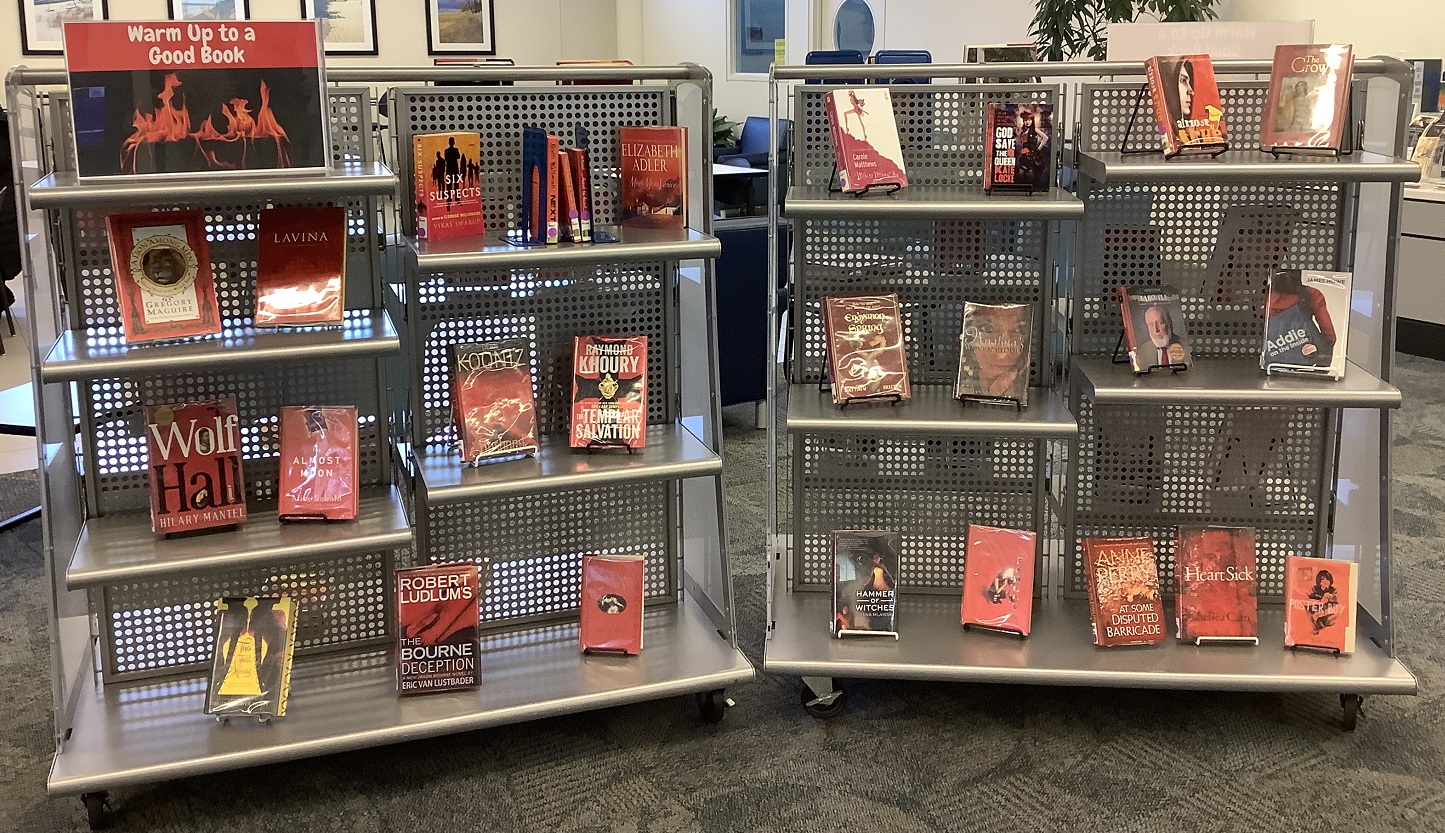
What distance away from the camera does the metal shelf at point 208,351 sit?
219 cm

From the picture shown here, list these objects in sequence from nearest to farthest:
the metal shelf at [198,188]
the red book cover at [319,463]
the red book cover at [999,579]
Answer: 1. the metal shelf at [198,188]
2. the red book cover at [319,463]
3. the red book cover at [999,579]

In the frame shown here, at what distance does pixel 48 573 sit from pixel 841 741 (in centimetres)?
165

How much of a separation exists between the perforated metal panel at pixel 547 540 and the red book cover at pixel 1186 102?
56.2 inches

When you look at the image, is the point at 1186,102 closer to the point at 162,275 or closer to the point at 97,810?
the point at 162,275

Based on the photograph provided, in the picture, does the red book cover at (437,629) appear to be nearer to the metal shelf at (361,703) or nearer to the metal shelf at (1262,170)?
the metal shelf at (361,703)

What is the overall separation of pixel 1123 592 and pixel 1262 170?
970 mm

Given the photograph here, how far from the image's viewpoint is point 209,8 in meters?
10.2

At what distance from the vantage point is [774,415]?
2.75m

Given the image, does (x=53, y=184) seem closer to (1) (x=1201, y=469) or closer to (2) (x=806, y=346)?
(2) (x=806, y=346)

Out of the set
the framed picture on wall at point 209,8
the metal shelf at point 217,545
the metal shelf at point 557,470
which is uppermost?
the framed picture on wall at point 209,8

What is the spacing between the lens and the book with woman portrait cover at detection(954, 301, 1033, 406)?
2.79 m

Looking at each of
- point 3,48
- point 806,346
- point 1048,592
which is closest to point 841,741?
point 1048,592

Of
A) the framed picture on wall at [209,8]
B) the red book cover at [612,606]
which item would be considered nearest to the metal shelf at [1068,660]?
the red book cover at [612,606]

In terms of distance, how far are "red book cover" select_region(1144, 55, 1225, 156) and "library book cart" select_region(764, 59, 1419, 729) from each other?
65 mm
